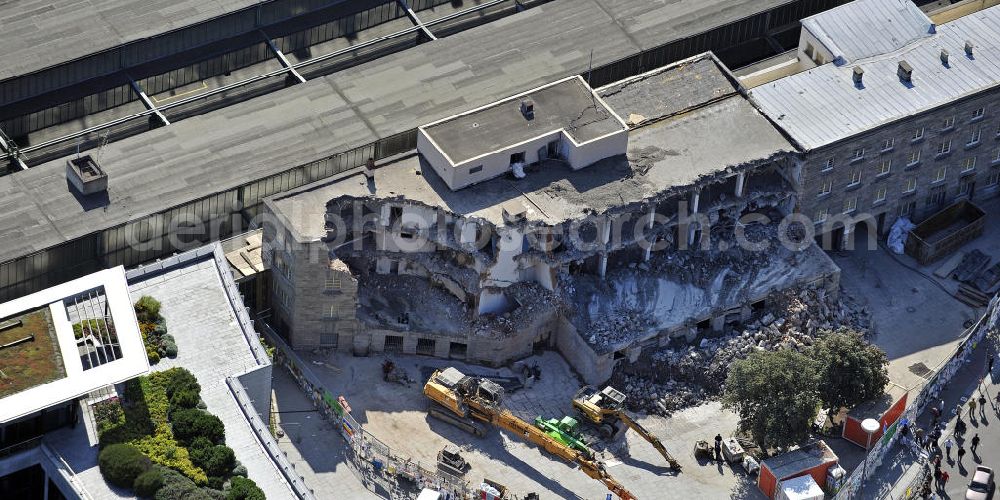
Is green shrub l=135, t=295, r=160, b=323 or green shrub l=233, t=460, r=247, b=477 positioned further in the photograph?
green shrub l=135, t=295, r=160, b=323

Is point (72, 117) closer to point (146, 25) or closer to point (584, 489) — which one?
point (146, 25)

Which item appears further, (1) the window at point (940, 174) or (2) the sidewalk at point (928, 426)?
(1) the window at point (940, 174)

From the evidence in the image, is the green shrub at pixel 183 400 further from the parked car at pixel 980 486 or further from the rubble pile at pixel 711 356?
the parked car at pixel 980 486

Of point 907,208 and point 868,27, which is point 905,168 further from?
point 868,27

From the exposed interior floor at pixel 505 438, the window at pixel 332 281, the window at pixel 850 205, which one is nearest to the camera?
the exposed interior floor at pixel 505 438

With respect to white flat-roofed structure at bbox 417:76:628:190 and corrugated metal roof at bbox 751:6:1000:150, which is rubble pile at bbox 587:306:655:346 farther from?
corrugated metal roof at bbox 751:6:1000:150

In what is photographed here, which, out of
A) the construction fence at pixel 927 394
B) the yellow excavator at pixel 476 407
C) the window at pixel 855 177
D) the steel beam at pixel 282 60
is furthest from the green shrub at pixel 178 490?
the window at pixel 855 177

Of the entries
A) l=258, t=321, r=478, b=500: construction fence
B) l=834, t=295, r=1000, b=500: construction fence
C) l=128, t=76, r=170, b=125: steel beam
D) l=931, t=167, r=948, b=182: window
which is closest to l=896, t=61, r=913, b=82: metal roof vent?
l=931, t=167, r=948, b=182: window

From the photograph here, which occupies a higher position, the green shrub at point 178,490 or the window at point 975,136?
the window at point 975,136
